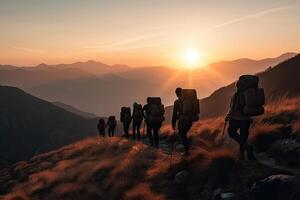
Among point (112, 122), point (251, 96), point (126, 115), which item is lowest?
point (112, 122)

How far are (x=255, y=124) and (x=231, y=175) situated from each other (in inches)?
322

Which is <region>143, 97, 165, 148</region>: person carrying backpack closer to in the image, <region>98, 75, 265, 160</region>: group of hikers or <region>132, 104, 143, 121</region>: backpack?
<region>98, 75, 265, 160</region>: group of hikers

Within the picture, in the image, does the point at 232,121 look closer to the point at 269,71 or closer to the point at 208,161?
the point at 208,161

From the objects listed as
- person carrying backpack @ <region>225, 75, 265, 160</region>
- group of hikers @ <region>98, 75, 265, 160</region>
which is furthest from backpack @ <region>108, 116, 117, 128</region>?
person carrying backpack @ <region>225, 75, 265, 160</region>

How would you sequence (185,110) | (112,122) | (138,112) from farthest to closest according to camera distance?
(112,122) → (138,112) → (185,110)

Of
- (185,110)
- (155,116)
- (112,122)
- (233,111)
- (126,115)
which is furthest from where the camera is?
(112,122)

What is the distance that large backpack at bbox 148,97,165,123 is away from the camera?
21.0m

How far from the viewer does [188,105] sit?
15.9 metres

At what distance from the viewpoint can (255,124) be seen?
63.5 feet

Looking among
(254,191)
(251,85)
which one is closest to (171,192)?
(254,191)

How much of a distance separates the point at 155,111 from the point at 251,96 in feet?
29.3

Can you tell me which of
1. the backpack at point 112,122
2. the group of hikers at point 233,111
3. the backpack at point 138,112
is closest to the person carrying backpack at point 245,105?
the group of hikers at point 233,111

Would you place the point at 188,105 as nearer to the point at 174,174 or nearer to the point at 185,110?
the point at 185,110

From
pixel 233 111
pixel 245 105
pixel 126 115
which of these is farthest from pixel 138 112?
pixel 245 105
